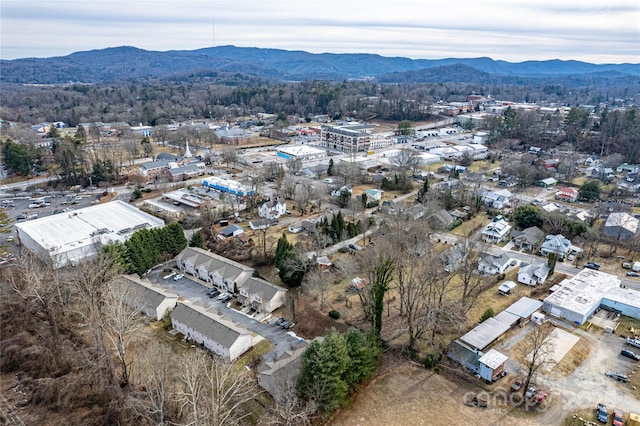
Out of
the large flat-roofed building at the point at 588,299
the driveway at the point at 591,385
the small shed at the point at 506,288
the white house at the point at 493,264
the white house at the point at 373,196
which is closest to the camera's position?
the driveway at the point at 591,385

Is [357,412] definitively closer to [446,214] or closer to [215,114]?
[446,214]

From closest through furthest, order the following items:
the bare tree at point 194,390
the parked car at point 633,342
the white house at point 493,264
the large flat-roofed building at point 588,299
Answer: the bare tree at point 194,390 → the parked car at point 633,342 → the large flat-roofed building at point 588,299 → the white house at point 493,264

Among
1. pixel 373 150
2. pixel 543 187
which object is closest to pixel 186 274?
pixel 543 187

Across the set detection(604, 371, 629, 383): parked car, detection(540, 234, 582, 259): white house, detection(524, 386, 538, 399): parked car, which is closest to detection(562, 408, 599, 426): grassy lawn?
detection(524, 386, 538, 399): parked car

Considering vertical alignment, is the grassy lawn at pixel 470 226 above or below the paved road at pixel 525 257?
above

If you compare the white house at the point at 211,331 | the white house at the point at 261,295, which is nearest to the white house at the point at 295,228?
the white house at the point at 261,295

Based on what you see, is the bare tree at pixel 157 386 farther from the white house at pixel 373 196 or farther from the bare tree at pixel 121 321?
the white house at pixel 373 196

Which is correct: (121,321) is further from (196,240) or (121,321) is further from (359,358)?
(196,240)
